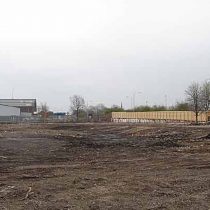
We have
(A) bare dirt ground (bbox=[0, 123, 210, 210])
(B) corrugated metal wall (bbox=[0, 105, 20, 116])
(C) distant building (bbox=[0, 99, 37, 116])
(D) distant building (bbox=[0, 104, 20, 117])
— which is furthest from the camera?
(C) distant building (bbox=[0, 99, 37, 116])

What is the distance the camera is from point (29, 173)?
16.2m

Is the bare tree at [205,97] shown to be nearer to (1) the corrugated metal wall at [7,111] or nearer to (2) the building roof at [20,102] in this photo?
(1) the corrugated metal wall at [7,111]

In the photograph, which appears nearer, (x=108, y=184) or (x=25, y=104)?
(x=108, y=184)

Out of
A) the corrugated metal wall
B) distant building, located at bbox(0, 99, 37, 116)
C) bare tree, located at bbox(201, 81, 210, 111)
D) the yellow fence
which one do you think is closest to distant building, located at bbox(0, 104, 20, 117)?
the corrugated metal wall

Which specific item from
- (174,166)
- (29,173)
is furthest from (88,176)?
(174,166)

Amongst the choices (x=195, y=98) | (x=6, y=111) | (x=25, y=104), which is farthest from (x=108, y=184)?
(x=25, y=104)

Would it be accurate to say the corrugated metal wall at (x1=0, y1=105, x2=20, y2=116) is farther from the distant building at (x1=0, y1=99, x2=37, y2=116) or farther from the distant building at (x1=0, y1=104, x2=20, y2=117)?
the distant building at (x1=0, y1=99, x2=37, y2=116)

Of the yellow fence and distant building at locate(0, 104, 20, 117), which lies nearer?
the yellow fence

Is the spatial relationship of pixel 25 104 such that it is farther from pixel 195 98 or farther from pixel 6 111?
pixel 195 98

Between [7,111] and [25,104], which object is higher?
A: [25,104]

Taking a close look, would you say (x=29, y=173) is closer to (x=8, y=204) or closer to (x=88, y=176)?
(x=88, y=176)

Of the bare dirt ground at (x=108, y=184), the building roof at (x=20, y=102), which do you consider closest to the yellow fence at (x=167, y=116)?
the building roof at (x=20, y=102)

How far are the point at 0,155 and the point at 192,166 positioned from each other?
1060 centimetres

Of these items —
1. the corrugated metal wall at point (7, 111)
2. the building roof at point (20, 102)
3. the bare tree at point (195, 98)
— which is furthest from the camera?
the building roof at point (20, 102)
